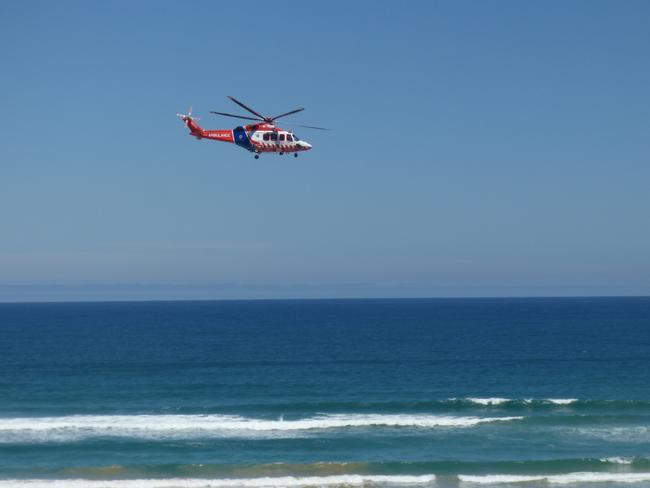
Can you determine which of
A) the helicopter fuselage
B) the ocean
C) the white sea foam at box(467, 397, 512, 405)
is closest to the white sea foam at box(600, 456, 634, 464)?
the ocean

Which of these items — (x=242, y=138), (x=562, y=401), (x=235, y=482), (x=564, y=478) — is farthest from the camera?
(x=562, y=401)

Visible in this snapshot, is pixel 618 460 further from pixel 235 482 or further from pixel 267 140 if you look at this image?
pixel 267 140

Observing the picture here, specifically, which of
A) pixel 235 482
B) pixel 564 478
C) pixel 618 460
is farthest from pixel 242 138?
pixel 618 460

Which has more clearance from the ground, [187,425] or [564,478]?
[187,425]

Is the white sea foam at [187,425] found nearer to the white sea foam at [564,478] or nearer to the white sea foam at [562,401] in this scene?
the white sea foam at [562,401]

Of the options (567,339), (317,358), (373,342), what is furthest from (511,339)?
(317,358)

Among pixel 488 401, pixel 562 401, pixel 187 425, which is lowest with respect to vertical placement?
pixel 187 425

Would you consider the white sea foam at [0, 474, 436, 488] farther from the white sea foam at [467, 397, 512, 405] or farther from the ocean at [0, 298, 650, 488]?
the white sea foam at [467, 397, 512, 405]
